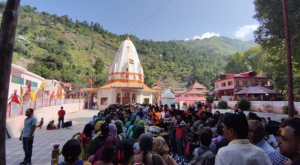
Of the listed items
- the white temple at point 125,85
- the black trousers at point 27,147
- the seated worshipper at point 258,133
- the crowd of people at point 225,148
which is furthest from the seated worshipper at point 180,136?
the white temple at point 125,85

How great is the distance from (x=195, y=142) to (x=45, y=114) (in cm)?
1309

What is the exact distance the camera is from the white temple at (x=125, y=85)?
23.2 metres

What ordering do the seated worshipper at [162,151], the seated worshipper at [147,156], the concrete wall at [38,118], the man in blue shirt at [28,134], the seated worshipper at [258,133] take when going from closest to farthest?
the seated worshipper at [147,156], the seated worshipper at [258,133], the seated worshipper at [162,151], the man in blue shirt at [28,134], the concrete wall at [38,118]

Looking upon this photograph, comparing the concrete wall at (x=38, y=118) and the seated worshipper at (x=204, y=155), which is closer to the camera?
the seated worshipper at (x=204, y=155)

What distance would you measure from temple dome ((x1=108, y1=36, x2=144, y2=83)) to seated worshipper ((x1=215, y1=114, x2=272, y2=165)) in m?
23.9

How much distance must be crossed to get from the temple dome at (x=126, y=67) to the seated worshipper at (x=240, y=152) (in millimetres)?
23932

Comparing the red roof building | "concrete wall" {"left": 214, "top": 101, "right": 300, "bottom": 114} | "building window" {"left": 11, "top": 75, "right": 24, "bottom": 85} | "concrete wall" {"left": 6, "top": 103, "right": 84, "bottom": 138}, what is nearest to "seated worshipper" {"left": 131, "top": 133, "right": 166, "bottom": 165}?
"concrete wall" {"left": 6, "top": 103, "right": 84, "bottom": 138}

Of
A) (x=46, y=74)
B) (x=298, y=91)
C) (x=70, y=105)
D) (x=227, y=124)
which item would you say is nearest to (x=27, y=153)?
(x=227, y=124)

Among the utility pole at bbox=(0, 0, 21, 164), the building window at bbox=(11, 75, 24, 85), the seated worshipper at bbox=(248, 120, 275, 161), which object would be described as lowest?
the seated worshipper at bbox=(248, 120, 275, 161)

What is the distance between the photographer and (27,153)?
4.20 meters

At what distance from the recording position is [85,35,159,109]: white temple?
2321 cm

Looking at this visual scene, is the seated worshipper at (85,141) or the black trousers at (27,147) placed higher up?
the seated worshipper at (85,141)

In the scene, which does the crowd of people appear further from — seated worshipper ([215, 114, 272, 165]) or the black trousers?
the black trousers

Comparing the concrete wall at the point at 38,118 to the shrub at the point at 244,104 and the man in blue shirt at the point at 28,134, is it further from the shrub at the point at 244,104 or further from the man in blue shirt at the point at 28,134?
the shrub at the point at 244,104
